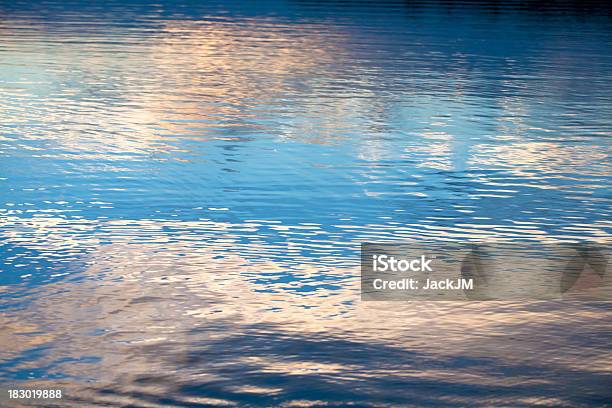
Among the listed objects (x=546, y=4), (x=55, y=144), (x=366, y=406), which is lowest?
(x=366, y=406)

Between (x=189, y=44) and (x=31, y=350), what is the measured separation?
1607 cm

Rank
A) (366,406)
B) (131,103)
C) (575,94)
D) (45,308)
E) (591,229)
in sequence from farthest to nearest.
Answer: (575,94), (131,103), (591,229), (45,308), (366,406)

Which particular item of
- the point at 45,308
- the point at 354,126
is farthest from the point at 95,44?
the point at 45,308

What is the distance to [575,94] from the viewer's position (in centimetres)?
1316

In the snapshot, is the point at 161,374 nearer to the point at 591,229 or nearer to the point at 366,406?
A: the point at 366,406

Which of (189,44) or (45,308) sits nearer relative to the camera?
(45,308)

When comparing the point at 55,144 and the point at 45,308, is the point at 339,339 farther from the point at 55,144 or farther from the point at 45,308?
the point at 55,144

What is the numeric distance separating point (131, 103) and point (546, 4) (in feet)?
102

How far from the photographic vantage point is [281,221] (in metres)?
6.48

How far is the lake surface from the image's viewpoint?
162 inches

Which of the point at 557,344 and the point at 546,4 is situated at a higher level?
the point at 546,4

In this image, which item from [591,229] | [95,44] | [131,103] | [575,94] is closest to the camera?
[591,229]

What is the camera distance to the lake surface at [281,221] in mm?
4125

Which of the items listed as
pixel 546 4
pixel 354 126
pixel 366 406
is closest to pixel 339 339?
pixel 366 406
